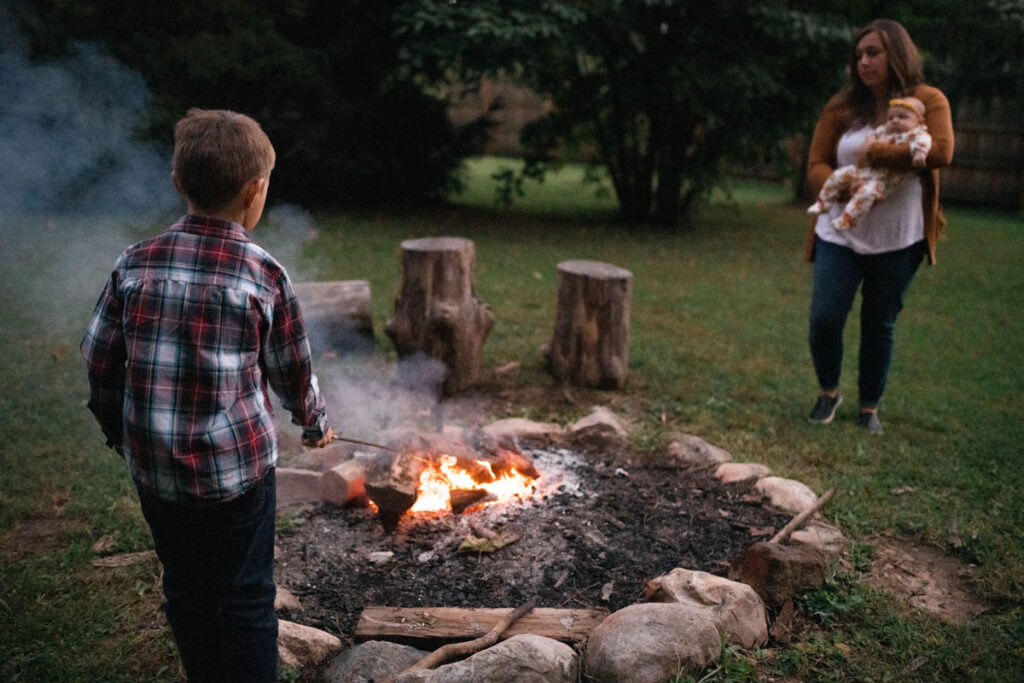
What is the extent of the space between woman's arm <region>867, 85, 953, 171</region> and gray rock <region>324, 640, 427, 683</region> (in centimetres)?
297

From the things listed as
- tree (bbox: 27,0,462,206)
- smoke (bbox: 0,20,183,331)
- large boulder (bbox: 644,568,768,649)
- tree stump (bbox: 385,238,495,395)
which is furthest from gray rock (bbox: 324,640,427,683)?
tree (bbox: 27,0,462,206)

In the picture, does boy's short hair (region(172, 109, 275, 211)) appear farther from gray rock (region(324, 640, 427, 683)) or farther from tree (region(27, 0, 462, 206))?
tree (region(27, 0, 462, 206))

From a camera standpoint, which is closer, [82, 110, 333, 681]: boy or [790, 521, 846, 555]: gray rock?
[82, 110, 333, 681]: boy

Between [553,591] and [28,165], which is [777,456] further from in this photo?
[28,165]

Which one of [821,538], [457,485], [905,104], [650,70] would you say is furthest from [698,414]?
[650,70]

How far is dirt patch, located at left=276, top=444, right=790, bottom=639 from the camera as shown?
2.65 metres

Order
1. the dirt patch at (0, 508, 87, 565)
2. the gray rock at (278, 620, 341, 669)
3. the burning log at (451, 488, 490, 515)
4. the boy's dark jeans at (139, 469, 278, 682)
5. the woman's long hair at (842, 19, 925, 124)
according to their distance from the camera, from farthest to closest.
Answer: the woman's long hair at (842, 19, 925, 124)
the burning log at (451, 488, 490, 515)
the dirt patch at (0, 508, 87, 565)
the gray rock at (278, 620, 341, 669)
the boy's dark jeans at (139, 469, 278, 682)

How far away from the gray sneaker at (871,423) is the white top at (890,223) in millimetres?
946

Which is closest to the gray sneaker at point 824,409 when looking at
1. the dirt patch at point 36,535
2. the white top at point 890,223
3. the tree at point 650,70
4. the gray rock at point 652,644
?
the white top at point 890,223

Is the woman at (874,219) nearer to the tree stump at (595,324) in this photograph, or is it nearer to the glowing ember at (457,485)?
the tree stump at (595,324)

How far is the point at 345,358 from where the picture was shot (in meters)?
4.92

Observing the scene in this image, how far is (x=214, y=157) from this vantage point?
67.6 inches

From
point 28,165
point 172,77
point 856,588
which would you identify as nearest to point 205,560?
point 856,588

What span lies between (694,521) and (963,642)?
1.00 m
